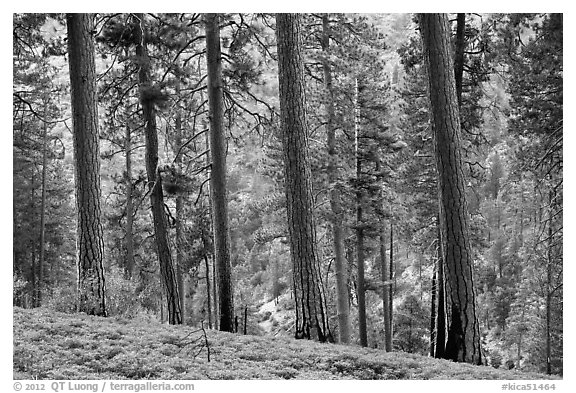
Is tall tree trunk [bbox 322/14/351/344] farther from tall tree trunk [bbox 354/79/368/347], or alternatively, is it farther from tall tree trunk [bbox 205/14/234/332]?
tall tree trunk [bbox 205/14/234/332]

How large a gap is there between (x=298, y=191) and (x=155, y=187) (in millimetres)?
4656

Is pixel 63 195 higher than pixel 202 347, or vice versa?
pixel 63 195

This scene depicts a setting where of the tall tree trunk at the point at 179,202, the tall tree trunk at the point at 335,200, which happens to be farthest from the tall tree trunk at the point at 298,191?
the tall tree trunk at the point at 335,200

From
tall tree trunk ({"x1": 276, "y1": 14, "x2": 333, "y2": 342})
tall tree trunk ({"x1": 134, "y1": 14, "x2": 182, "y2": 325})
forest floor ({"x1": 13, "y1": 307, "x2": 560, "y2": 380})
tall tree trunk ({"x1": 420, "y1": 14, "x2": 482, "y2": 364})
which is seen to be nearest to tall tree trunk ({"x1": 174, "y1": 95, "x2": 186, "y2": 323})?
tall tree trunk ({"x1": 134, "y1": 14, "x2": 182, "y2": 325})

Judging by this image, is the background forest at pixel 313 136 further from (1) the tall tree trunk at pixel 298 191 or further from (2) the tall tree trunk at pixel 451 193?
(2) the tall tree trunk at pixel 451 193

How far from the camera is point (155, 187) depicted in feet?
42.0

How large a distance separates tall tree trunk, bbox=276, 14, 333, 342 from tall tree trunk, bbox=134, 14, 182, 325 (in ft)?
14.5

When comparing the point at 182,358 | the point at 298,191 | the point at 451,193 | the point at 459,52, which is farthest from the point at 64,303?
the point at 459,52

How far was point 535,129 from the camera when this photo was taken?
14234mm

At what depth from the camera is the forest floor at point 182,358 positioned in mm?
6539
